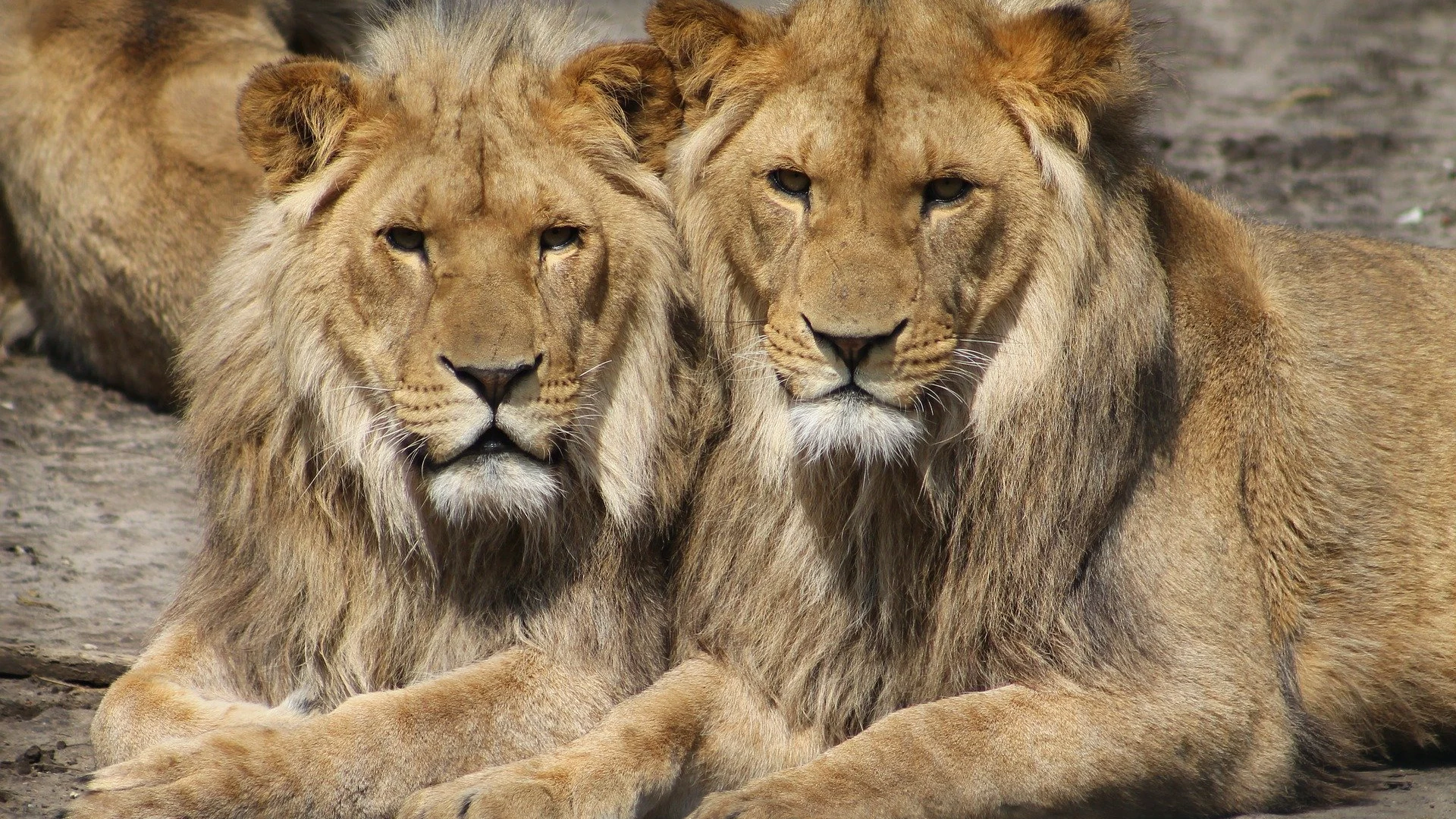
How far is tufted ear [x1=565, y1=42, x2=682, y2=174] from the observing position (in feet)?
12.1

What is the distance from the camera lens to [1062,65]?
134 inches

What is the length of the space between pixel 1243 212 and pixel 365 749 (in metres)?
2.62

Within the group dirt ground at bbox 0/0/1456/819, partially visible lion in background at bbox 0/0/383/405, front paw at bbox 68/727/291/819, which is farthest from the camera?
partially visible lion in background at bbox 0/0/383/405

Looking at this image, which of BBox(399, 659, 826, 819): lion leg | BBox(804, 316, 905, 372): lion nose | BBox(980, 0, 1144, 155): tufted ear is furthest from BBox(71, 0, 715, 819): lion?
BBox(980, 0, 1144, 155): tufted ear

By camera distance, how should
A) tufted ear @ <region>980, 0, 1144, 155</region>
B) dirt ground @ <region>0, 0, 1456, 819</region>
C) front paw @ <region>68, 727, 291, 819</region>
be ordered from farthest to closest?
dirt ground @ <region>0, 0, 1456, 819</region>, tufted ear @ <region>980, 0, 1144, 155</region>, front paw @ <region>68, 727, 291, 819</region>

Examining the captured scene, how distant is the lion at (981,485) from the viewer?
10.9ft

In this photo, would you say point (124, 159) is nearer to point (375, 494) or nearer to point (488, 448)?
point (375, 494)

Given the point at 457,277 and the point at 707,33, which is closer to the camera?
the point at 457,277

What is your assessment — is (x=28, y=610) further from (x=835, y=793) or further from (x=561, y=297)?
(x=835, y=793)

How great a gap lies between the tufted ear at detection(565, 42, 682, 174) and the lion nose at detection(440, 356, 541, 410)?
676mm

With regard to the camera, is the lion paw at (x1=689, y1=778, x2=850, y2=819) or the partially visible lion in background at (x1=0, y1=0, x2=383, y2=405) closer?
the lion paw at (x1=689, y1=778, x2=850, y2=819)

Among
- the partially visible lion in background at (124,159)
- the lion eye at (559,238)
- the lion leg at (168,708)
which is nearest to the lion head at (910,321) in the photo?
the lion eye at (559,238)

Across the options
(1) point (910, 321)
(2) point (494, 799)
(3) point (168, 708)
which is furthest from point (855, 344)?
(3) point (168, 708)

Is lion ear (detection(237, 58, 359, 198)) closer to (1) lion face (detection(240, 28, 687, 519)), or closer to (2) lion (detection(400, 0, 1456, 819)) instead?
(1) lion face (detection(240, 28, 687, 519))
